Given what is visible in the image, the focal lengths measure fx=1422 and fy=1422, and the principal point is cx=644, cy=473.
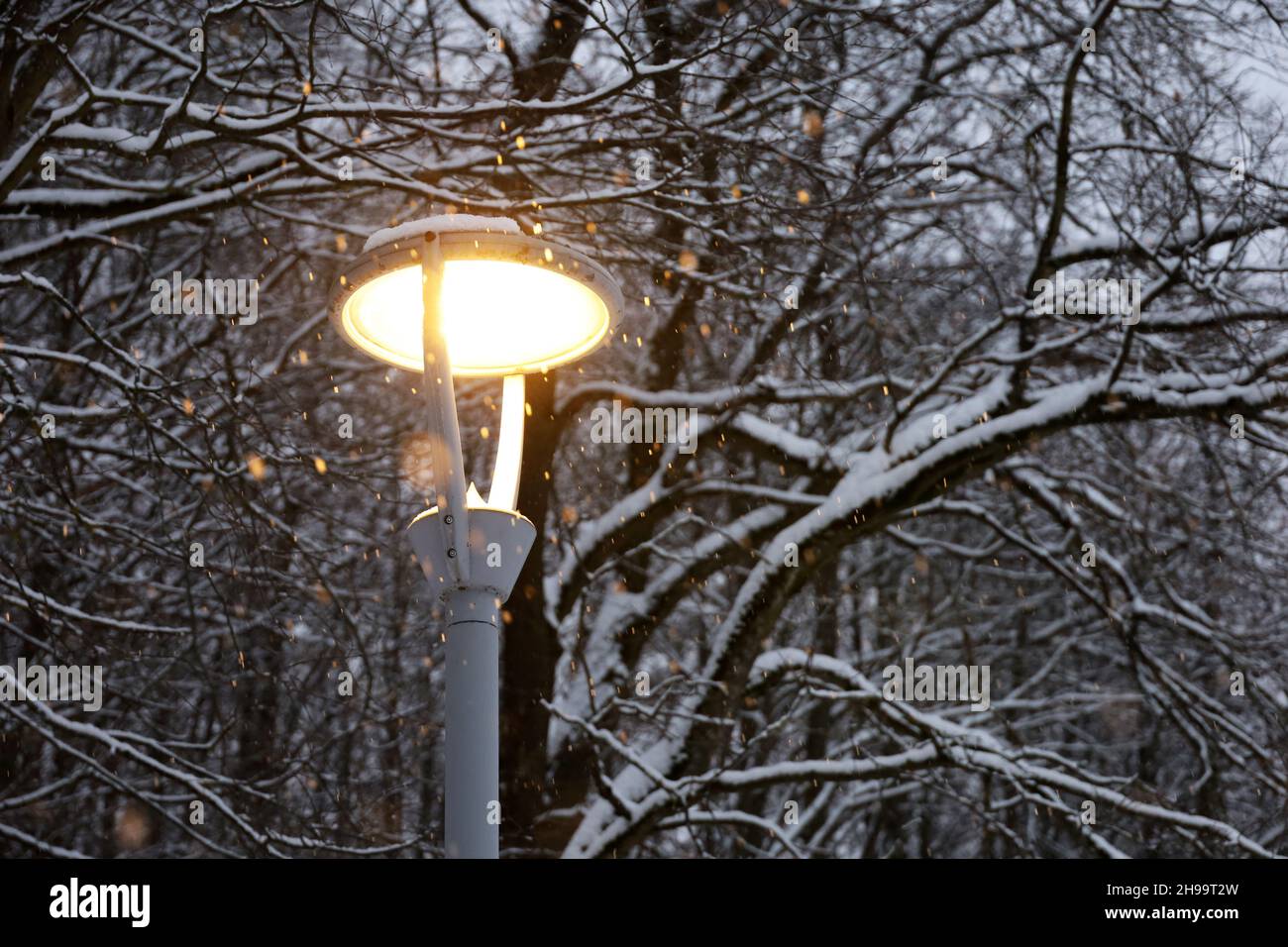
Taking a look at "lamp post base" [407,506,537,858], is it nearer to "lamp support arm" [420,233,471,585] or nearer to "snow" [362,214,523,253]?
"lamp support arm" [420,233,471,585]

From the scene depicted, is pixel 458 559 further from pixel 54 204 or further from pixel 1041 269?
pixel 1041 269

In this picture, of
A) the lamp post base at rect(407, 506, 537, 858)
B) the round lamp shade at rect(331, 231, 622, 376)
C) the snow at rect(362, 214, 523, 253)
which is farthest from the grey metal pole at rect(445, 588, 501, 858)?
the snow at rect(362, 214, 523, 253)

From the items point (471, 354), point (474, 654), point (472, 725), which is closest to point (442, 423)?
point (471, 354)

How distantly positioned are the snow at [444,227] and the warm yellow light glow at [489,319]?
13 cm

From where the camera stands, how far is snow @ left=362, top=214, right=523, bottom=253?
3404mm

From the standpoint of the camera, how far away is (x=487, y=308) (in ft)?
12.2

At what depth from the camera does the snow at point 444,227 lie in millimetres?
3404

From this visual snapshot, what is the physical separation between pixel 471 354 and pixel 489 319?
0.10 m

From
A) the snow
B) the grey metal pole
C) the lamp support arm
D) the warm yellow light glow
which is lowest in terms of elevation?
the grey metal pole

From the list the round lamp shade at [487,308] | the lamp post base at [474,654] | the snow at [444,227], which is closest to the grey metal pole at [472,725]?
the lamp post base at [474,654]

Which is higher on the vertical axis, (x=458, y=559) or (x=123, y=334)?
(x=123, y=334)
